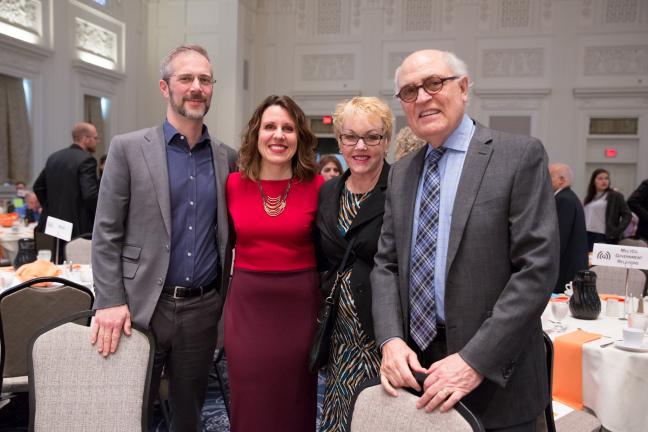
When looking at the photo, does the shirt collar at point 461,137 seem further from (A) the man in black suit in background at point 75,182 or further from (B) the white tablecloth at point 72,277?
(A) the man in black suit in background at point 75,182

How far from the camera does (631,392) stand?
94.3 inches

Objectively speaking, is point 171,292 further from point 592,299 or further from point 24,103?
point 24,103

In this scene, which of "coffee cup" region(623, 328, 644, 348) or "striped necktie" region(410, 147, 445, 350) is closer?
"striped necktie" region(410, 147, 445, 350)

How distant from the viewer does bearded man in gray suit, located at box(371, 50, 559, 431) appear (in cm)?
137

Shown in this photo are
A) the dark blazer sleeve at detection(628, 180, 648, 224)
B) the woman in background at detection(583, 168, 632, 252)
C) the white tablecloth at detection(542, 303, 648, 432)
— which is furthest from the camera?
the woman in background at detection(583, 168, 632, 252)

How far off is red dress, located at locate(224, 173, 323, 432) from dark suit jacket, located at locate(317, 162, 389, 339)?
0.08m

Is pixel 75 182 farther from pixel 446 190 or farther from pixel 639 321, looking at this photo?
pixel 639 321

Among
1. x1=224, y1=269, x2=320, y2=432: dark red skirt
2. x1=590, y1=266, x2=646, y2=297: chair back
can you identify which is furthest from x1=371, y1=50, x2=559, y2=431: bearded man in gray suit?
x1=590, y1=266, x2=646, y2=297: chair back

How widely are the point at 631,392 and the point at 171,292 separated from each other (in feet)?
6.75

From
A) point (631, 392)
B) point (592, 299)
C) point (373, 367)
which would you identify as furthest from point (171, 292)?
point (592, 299)

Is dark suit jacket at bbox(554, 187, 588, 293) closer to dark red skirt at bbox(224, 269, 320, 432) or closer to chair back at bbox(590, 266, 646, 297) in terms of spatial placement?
chair back at bbox(590, 266, 646, 297)

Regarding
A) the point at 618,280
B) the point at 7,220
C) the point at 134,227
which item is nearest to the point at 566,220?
the point at 618,280

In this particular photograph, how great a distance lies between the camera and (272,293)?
6.84ft

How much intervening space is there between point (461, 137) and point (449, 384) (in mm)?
690
